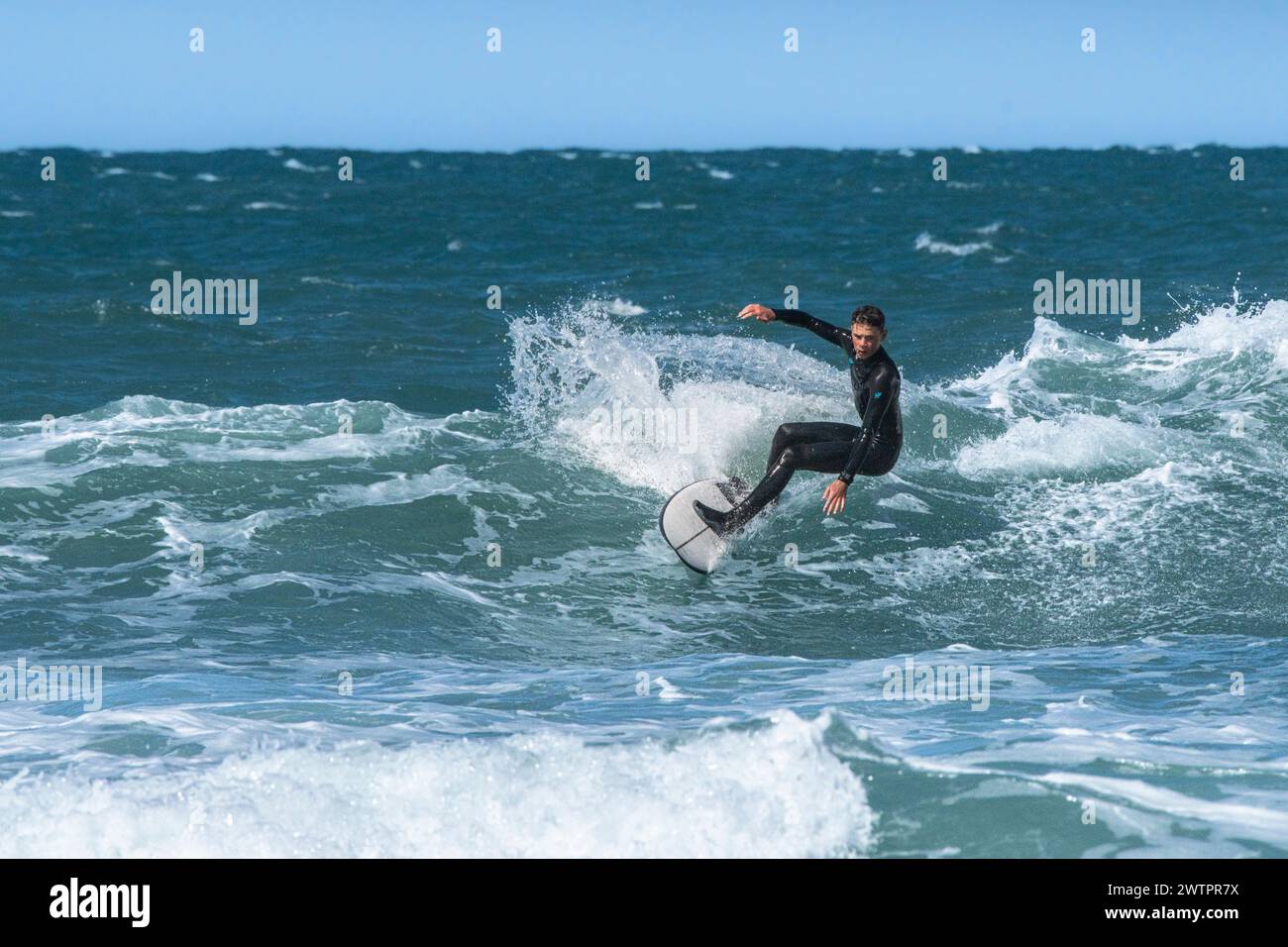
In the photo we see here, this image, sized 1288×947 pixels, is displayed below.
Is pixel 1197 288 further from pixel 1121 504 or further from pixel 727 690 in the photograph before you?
pixel 727 690

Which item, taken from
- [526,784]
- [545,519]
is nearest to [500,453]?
[545,519]

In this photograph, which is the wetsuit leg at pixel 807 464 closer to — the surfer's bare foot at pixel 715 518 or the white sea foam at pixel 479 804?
the surfer's bare foot at pixel 715 518

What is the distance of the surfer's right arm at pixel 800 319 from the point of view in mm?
9109

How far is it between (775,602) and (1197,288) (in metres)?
15.8

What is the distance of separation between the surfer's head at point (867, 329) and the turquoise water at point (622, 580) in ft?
5.57

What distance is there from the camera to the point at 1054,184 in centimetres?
4497

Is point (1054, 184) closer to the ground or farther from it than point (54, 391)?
farther from it

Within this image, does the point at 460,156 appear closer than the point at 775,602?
No
